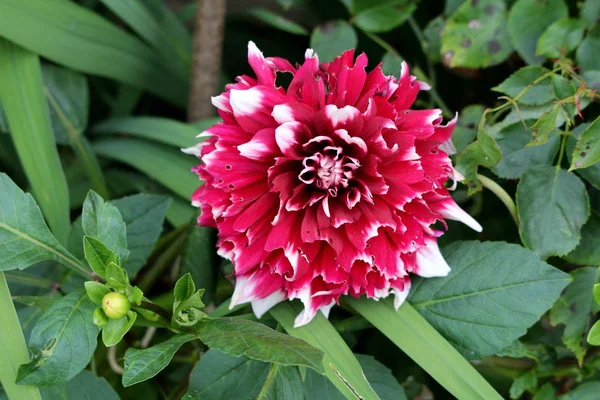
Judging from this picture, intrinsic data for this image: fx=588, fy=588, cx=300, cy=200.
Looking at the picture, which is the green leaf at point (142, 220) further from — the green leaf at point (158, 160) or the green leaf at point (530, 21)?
the green leaf at point (530, 21)

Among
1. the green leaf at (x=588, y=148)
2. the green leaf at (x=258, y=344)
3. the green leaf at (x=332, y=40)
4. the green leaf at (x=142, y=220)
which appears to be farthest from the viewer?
the green leaf at (x=332, y=40)

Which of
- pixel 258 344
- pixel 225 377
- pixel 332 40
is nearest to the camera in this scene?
pixel 258 344

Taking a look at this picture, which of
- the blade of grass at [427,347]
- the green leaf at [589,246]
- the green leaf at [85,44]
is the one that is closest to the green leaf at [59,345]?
the blade of grass at [427,347]

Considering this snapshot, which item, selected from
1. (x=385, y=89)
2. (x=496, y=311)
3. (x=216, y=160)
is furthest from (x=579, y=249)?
(x=216, y=160)

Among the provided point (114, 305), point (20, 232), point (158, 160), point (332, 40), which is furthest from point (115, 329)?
point (332, 40)

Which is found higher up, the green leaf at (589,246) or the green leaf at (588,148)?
the green leaf at (588,148)

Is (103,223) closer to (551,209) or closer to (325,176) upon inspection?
(325,176)

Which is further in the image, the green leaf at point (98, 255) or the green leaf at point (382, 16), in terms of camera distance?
the green leaf at point (382, 16)
